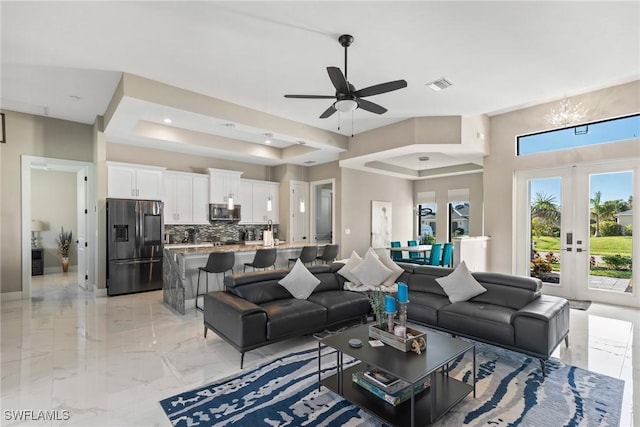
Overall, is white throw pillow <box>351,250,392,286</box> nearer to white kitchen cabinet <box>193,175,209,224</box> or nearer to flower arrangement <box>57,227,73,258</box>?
white kitchen cabinet <box>193,175,209,224</box>

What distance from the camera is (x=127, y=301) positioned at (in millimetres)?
5363

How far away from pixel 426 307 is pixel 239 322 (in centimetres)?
212

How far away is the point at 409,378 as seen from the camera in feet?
6.37

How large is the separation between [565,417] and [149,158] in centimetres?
755

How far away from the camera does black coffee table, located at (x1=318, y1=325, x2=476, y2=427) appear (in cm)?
205

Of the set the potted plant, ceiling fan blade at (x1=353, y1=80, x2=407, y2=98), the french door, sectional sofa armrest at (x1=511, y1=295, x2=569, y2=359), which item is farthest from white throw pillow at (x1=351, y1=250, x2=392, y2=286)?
the potted plant

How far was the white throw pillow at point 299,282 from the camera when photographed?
12.8ft

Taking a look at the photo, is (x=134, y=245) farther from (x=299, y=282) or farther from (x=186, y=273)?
(x=299, y=282)

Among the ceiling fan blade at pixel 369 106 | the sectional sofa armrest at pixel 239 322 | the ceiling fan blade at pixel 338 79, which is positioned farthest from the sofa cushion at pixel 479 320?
the ceiling fan blade at pixel 338 79

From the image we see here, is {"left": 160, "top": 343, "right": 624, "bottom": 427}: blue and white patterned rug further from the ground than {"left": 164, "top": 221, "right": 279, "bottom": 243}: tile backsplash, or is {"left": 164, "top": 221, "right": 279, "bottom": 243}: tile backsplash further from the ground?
{"left": 164, "top": 221, "right": 279, "bottom": 243}: tile backsplash

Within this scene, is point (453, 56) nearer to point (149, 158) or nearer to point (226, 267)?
point (226, 267)

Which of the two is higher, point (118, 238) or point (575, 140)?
point (575, 140)

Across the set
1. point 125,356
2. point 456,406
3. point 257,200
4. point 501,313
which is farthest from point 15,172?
point 501,313

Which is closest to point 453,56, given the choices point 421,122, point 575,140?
point 421,122
